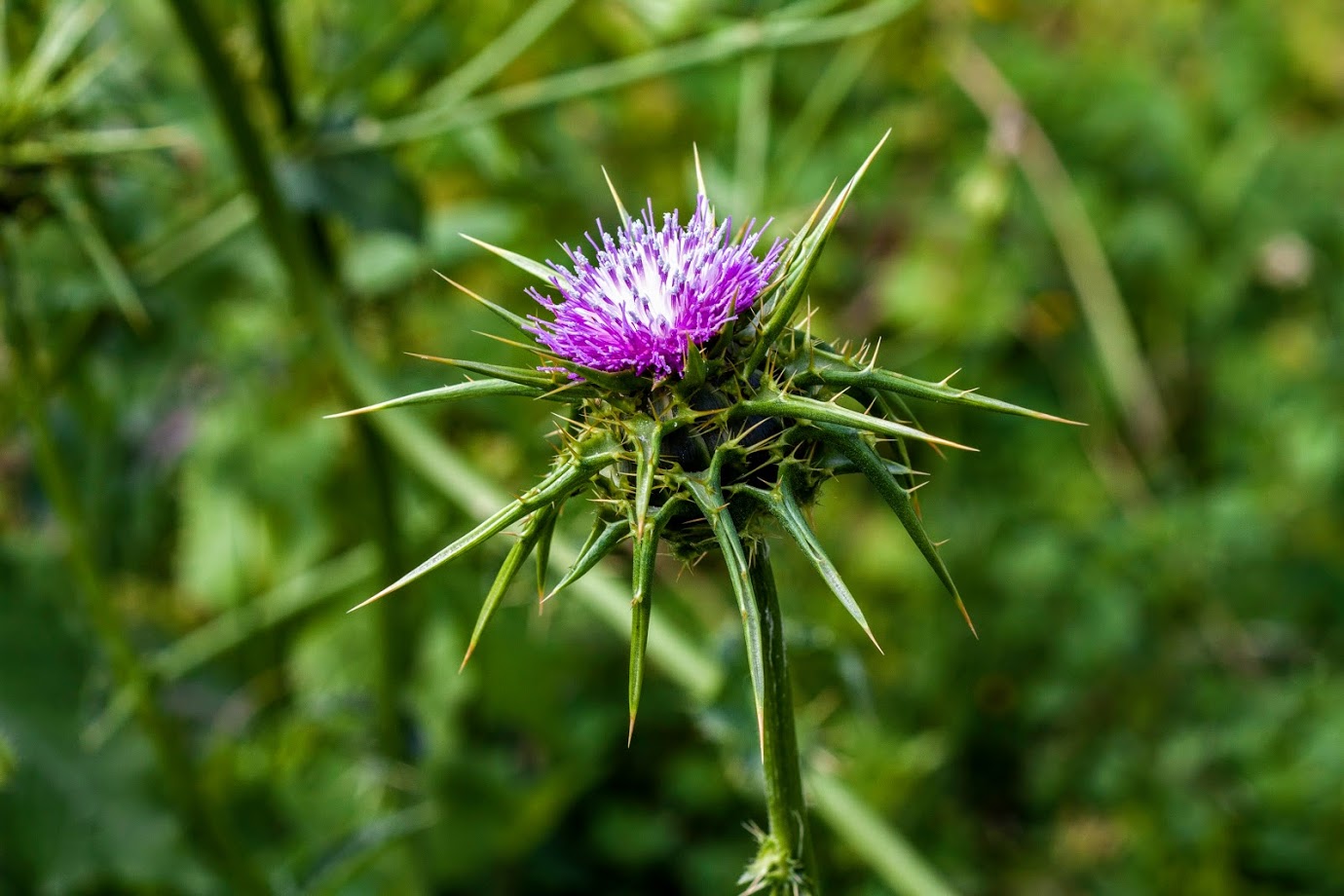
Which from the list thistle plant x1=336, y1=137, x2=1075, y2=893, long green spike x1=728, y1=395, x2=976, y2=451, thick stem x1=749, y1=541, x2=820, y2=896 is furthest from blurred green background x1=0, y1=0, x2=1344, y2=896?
long green spike x1=728, y1=395, x2=976, y2=451

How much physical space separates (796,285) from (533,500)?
0.32m

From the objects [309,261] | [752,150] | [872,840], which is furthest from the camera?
[752,150]

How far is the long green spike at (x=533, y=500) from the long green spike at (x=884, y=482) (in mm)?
221

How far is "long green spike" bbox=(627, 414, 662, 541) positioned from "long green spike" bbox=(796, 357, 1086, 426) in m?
0.16

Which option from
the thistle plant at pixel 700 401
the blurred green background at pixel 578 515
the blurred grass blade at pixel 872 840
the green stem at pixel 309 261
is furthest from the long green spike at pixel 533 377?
the green stem at pixel 309 261

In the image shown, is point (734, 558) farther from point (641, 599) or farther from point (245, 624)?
point (245, 624)

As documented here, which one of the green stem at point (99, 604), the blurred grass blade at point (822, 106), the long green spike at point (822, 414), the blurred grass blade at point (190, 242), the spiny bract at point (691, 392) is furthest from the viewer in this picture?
the blurred grass blade at point (822, 106)

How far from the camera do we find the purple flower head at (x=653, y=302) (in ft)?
3.86

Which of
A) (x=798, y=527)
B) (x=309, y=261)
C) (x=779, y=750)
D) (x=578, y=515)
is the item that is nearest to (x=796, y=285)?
(x=798, y=527)

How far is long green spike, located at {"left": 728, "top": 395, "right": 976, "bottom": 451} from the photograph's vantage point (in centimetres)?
102

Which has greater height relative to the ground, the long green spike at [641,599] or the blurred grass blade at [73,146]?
the blurred grass blade at [73,146]

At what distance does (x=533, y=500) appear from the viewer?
110 centimetres

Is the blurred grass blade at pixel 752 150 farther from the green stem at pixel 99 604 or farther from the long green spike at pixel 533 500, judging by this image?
the long green spike at pixel 533 500

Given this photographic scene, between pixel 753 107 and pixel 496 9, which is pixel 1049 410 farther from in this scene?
pixel 496 9
